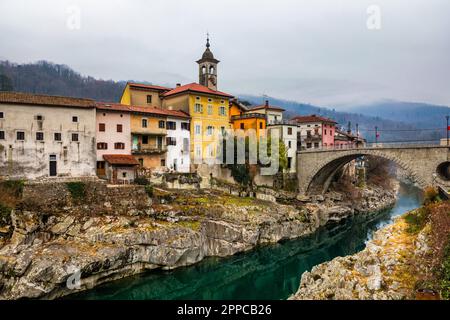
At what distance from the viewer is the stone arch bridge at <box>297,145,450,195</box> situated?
145 feet

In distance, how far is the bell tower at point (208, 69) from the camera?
65.5 metres

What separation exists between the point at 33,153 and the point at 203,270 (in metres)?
24.4

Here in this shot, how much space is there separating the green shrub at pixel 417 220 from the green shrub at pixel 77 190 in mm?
33154

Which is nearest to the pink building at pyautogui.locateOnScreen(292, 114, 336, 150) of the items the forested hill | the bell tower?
the bell tower

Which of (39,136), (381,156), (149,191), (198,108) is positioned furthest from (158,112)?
(381,156)

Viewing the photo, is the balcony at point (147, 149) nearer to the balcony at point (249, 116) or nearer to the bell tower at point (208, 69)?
the balcony at point (249, 116)

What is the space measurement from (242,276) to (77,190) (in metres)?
21.1

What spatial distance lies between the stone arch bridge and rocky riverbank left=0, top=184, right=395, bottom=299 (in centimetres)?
1646

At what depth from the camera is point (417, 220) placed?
1123 inches

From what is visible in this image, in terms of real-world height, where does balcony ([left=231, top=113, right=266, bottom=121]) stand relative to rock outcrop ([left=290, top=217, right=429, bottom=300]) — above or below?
above

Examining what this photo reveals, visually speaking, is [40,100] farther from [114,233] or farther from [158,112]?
[114,233]

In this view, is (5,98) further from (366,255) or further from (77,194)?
(366,255)

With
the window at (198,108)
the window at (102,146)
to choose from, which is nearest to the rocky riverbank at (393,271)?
the window at (102,146)

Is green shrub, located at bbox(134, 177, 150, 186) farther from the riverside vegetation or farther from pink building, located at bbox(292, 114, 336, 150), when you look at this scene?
pink building, located at bbox(292, 114, 336, 150)
